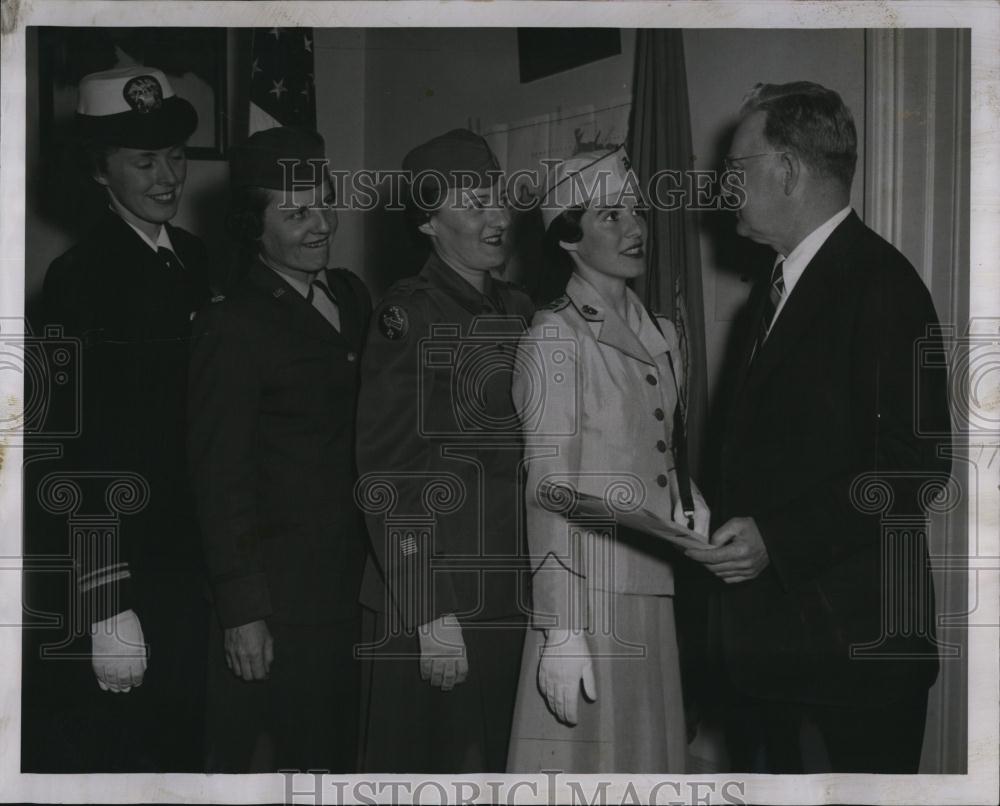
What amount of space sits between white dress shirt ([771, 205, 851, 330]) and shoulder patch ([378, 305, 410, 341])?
78cm

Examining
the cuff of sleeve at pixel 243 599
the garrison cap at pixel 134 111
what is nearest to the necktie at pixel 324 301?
the garrison cap at pixel 134 111

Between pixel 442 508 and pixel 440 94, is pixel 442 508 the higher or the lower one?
the lower one

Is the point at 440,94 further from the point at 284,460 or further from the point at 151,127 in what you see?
the point at 284,460

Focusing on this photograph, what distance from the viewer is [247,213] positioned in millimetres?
2154

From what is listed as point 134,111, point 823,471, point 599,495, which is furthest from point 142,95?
point 823,471

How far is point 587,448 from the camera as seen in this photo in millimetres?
2127

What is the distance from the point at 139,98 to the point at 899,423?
1759mm

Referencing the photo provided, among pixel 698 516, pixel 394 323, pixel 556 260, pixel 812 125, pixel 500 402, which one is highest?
pixel 812 125

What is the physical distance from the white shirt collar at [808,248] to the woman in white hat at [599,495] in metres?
0.29

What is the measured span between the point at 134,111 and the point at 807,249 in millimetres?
1465

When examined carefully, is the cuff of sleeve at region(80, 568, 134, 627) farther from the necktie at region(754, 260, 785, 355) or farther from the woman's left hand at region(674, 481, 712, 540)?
the necktie at region(754, 260, 785, 355)

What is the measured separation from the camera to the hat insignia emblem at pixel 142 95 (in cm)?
218

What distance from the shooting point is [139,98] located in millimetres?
2176

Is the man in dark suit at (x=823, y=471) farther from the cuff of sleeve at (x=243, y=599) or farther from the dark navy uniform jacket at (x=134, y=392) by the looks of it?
the dark navy uniform jacket at (x=134, y=392)
